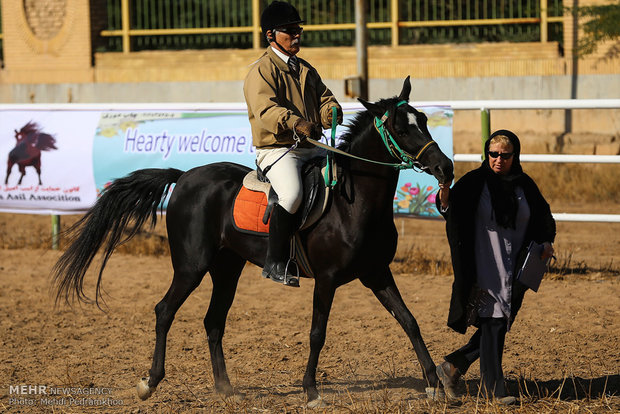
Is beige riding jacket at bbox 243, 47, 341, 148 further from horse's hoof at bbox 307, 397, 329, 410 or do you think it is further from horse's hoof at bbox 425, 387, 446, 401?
horse's hoof at bbox 425, 387, 446, 401

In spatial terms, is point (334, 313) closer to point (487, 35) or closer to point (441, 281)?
point (441, 281)

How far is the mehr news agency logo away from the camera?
21.0ft

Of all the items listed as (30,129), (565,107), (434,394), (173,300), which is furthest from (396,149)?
(30,129)

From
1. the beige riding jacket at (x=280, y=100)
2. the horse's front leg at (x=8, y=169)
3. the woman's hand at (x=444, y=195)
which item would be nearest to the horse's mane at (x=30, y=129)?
the horse's front leg at (x=8, y=169)

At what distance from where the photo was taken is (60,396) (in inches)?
258

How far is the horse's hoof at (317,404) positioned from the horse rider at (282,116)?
786 millimetres

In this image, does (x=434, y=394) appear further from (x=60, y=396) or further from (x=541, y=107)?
(x=541, y=107)

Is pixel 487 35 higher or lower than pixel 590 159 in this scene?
higher

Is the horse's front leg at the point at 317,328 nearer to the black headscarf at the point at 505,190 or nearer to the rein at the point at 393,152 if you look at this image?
the rein at the point at 393,152

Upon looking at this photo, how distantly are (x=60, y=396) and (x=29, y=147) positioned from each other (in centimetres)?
633

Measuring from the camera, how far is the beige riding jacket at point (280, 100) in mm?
6051

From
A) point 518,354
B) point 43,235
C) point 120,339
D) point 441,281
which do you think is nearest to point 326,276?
point 518,354

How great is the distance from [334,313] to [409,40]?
44.4 feet

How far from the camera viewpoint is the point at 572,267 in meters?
10.5
